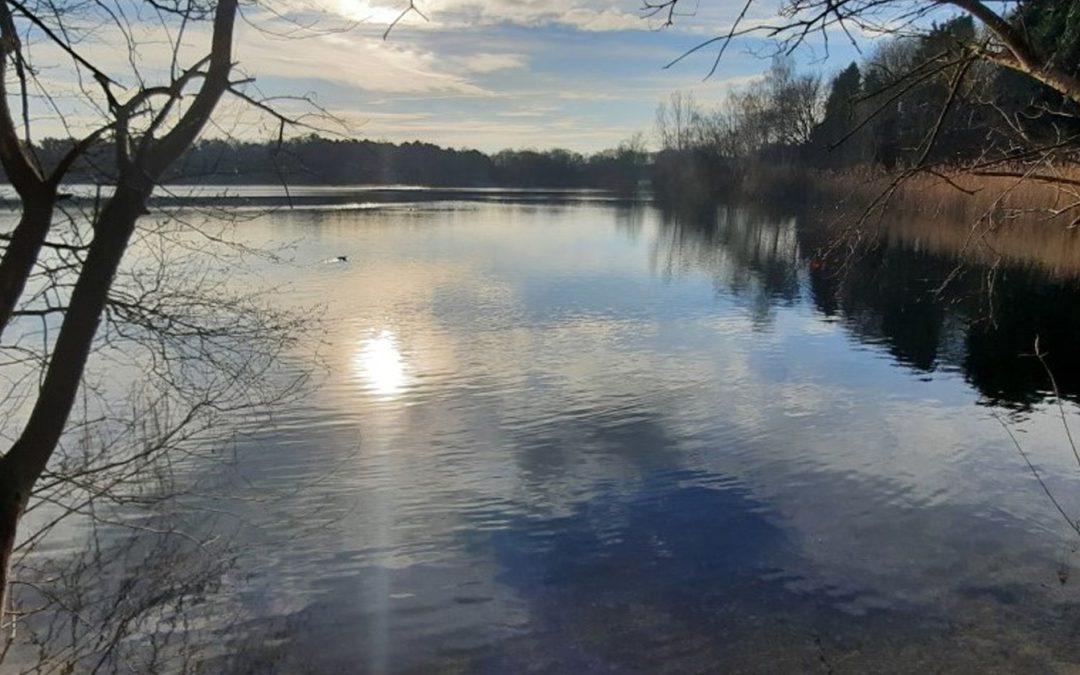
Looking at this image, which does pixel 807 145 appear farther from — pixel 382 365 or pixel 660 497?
pixel 660 497

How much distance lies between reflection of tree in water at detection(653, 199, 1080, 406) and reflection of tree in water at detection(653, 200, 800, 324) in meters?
0.05

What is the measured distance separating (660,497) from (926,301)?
1218 cm

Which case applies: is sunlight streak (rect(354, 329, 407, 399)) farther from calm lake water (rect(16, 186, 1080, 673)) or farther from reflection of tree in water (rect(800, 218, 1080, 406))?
reflection of tree in water (rect(800, 218, 1080, 406))

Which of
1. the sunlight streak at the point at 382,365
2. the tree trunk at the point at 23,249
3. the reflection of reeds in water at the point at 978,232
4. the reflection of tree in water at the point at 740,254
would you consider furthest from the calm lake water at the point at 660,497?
the reflection of reeds in water at the point at 978,232

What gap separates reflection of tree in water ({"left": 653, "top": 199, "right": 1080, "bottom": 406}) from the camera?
10.9 meters

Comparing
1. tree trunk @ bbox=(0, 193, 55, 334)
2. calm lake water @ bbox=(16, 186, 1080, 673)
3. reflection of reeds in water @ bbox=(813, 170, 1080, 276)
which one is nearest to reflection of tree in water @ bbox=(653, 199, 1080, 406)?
calm lake water @ bbox=(16, 186, 1080, 673)

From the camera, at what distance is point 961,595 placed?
508cm

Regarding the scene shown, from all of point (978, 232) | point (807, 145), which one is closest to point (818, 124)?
point (978, 232)

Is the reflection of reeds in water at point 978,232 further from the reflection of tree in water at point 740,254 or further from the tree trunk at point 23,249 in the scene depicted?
the tree trunk at point 23,249

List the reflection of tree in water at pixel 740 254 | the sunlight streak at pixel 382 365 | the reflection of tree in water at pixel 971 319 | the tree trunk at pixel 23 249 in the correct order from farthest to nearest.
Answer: the reflection of tree in water at pixel 740 254 < the reflection of tree in water at pixel 971 319 < the sunlight streak at pixel 382 365 < the tree trunk at pixel 23 249

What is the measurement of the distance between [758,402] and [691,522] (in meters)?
3.52

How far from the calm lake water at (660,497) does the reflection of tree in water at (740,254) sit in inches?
136

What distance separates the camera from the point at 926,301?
16156 mm

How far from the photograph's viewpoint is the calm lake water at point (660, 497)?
180 inches
